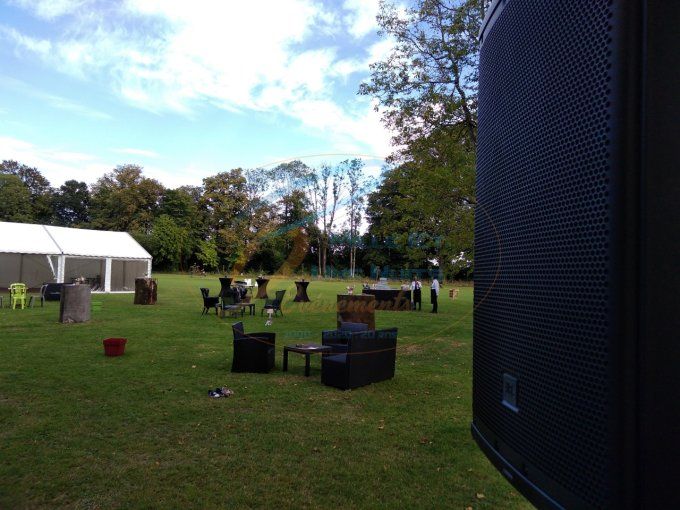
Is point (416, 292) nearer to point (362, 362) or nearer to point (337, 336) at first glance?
point (337, 336)

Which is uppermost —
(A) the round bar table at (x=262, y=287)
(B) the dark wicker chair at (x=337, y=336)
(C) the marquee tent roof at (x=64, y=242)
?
(C) the marquee tent roof at (x=64, y=242)

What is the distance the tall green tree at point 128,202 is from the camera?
2441 inches

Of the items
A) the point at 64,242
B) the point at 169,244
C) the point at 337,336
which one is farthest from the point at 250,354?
the point at 169,244

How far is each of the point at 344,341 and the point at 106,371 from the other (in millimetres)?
3993

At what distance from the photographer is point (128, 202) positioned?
62031 millimetres

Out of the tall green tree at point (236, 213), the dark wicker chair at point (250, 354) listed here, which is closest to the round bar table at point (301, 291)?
the tall green tree at point (236, 213)

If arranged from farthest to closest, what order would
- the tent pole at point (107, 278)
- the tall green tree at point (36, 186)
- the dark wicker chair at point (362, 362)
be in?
1. the tall green tree at point (36, 186)
2. the tent pole at point (107, 278)
3. the dark wicker chair at point (362, 362)

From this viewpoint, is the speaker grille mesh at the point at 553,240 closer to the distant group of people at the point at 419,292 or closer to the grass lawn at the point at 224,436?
the grass lawn at the point at 224,436

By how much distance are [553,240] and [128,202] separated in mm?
68151

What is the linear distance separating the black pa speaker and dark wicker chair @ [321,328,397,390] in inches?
214

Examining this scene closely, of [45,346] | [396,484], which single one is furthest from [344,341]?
[45,346]

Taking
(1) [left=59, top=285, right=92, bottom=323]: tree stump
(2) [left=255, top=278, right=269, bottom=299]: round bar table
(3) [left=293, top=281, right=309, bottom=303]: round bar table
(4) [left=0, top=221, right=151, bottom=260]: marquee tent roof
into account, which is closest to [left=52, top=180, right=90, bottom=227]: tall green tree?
(4) [left=0, top=221, right=151, bottom=260]: marquee tent roof

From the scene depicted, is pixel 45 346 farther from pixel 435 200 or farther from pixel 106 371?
pixel 435 200

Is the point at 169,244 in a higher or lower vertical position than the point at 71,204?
lower
